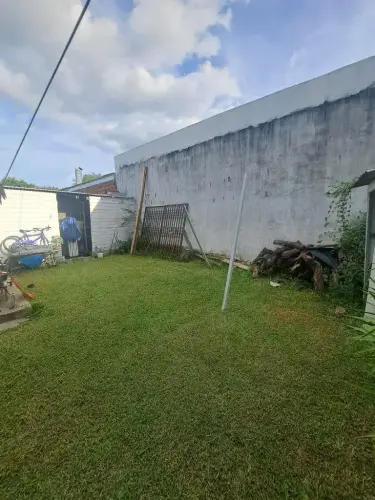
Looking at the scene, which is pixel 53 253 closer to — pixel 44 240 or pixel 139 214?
pixel 44 240

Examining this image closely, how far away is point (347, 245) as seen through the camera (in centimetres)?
374

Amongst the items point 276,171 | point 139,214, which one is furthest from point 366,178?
point 139,214

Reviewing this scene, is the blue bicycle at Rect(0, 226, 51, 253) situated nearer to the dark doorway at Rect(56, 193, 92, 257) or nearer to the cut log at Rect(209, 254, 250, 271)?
the dark doorway at Rect(56, 193, 92, 257)

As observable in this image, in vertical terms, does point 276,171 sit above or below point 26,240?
above

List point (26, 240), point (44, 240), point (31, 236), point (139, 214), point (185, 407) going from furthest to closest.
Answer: point (139, 214)
point (44, 240)
point (31, 236)
point (26, 240)
point (185, 407)

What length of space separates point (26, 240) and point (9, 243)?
38 cm

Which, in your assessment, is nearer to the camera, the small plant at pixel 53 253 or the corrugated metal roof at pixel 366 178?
the corrugated metal roof at pixel 366 178

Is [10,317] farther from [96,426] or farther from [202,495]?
[202,495]

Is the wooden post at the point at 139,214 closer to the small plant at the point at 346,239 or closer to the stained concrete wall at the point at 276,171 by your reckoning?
the stained concrete wall at the point at 276,171

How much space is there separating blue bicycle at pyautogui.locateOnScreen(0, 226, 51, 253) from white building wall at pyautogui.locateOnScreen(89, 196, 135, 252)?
152 centimetres

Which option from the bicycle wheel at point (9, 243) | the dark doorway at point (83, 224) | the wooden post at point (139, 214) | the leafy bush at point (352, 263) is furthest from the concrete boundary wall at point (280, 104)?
the bicycle wheel at point (9, 243)

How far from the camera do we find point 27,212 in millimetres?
6438

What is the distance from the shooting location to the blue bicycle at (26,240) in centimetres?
611

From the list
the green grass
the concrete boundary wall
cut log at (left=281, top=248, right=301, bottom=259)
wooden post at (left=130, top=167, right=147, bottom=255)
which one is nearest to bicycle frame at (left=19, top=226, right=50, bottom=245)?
wooden post at (left=130, top=167, right=147, bottom=255)
